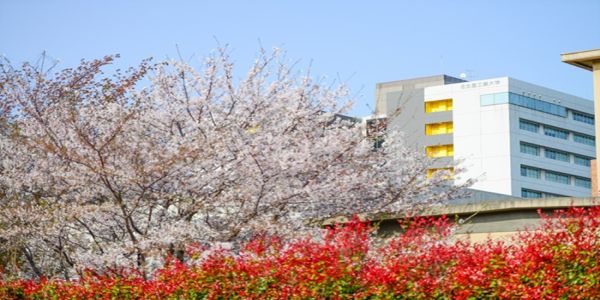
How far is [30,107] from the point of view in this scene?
1953 cm

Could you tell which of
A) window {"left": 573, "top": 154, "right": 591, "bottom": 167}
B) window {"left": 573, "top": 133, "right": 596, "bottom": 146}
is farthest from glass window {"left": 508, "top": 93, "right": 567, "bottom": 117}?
window {"left": 573, "top": 154, "right": 591, "bottom": 167}

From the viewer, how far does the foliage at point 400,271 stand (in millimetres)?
10656

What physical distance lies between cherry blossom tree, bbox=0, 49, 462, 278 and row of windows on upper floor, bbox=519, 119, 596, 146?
75966mm

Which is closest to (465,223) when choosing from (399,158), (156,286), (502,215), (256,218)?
(502,215)

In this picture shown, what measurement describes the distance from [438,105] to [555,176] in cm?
1340

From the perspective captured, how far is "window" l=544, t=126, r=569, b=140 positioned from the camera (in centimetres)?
9662

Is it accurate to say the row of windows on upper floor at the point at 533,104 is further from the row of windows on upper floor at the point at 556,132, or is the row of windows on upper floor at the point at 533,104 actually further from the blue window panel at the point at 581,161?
the blue window panel at the point at 581,161

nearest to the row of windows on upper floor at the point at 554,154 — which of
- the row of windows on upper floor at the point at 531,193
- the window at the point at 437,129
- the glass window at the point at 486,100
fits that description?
the row of windows on upper floor at the point at 531,193

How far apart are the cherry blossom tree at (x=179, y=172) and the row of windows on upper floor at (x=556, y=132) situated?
7597 cm

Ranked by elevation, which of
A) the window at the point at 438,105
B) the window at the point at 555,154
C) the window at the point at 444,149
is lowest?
the window at the point at 444,149

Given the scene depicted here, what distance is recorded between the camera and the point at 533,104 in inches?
3748

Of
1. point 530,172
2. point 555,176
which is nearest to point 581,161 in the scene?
point 555,176

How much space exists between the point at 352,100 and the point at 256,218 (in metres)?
4.59

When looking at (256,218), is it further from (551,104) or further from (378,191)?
(551,104)
